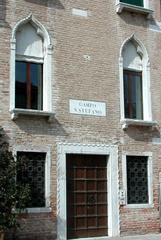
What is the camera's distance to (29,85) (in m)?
15.0

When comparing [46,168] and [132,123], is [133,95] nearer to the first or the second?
[132,123]

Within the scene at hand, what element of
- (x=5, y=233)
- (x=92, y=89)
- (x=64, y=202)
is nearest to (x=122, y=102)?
(x=92, y=89)

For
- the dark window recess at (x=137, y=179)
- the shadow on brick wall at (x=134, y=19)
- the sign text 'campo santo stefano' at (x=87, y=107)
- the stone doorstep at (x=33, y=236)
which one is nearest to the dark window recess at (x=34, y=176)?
the stone doorstep at (x=33, y=236)

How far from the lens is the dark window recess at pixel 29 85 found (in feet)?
48.6

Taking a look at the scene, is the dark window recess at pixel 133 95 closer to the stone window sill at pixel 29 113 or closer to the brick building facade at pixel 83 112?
the brick building facade at pixel 83 112

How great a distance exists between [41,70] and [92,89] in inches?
69.8

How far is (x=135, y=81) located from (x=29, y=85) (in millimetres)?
4063

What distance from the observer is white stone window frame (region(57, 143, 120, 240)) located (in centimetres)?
1463

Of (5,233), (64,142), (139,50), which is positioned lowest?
(5,233)

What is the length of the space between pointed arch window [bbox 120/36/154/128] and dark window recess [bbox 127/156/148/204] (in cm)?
132

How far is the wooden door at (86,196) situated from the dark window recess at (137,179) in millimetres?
915

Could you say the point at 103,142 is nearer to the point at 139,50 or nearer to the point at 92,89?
the point at 92,89

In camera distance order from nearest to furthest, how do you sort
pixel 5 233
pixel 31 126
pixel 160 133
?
pixel 5 233 < pixel 31 126 < pixel 160 133

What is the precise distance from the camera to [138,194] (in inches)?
645
